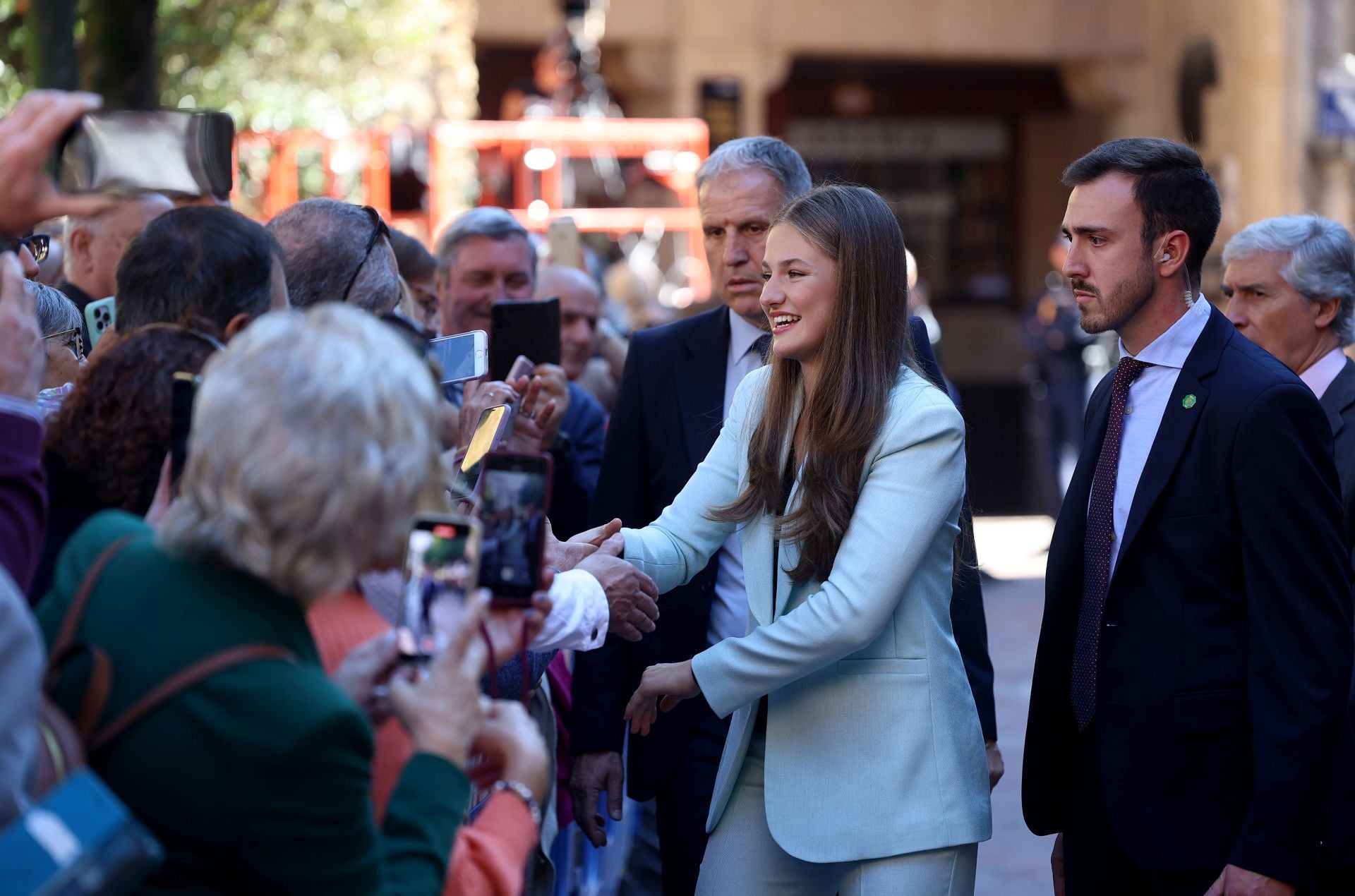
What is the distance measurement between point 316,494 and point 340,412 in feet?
0.33

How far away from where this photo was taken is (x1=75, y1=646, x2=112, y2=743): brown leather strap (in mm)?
1794

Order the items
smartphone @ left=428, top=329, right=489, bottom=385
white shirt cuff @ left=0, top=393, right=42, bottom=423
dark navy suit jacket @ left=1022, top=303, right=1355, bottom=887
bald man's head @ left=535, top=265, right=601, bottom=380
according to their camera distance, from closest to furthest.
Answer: white shirt cuff @ left=0, top=393, right=42, bottom=423
dark navy suit jacket @ left=1022, top=303, right=1355, bottom=887
smartphone @ left=428, top=329, right=489, bottom=385
bald man's head @ left=535, top=265, right=601, bottom=380

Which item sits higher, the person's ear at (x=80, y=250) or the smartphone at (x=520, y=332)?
the person's ear at (x=80, y=250)

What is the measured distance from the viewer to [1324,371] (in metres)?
4.03

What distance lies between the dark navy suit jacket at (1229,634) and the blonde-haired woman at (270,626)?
5.20 feet

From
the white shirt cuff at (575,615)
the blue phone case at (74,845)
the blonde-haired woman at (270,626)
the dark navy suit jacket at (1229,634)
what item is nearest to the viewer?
the blue phone case at (74,845)

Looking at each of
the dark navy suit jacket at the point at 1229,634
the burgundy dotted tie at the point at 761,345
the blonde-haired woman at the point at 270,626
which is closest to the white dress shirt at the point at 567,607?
the blonde-haired woman at the point at 270,626

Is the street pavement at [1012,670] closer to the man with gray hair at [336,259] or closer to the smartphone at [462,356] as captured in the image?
the smartphone at [462,356]

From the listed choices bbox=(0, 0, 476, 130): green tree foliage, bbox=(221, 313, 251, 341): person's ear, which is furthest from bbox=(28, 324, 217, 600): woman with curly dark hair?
bbox=(0, 0, 476, 130): green tree foliage

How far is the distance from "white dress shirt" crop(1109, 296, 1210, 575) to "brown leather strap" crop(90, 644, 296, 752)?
6.21ft

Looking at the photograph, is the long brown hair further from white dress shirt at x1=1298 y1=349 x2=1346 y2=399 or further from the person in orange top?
white dress shirt at x1=1298 y1=349 x2=1346 y2=399

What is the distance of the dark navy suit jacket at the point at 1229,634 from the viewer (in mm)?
2844

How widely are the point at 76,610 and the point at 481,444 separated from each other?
99cm

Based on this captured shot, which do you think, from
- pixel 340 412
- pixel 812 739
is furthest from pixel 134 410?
pixel 812 739
